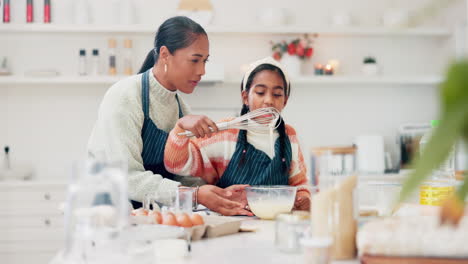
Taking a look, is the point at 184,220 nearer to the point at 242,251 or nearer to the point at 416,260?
the point at 242,251

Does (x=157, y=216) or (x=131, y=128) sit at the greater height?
(x=131, y=128)

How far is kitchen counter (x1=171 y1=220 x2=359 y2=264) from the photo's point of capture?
1250 millimetres

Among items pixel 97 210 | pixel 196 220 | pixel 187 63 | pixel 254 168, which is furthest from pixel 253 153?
pixel 97 210

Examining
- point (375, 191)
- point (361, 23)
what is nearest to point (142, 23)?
point (361, 23)

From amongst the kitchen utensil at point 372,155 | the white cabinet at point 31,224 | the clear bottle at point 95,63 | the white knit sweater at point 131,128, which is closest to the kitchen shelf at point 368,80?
the kitchen utensil at point 372,155

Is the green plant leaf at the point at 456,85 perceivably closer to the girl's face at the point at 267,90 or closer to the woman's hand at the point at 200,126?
the woman's hand at the point at 200,126

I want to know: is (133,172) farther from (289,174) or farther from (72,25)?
(72,25)

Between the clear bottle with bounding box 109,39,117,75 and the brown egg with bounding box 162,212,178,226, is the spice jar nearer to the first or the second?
the brown egg with bounding box 162,212,178,226

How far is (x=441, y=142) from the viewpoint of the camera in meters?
0.60

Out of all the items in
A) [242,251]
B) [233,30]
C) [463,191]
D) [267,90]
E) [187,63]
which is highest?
[233,30]

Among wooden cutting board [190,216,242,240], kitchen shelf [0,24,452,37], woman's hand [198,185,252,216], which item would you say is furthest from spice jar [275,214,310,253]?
kitchen shelf [0,24,452,37]

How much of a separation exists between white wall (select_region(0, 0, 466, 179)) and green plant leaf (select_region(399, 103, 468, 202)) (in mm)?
3904

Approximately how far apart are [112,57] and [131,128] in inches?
96.0

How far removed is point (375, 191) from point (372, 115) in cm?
328
